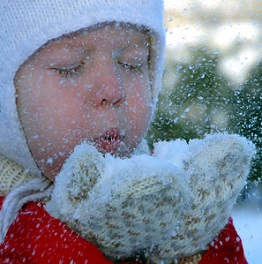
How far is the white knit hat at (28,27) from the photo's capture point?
1.29m

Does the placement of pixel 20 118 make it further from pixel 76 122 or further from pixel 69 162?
pixel 69 162

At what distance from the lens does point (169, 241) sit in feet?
3.75

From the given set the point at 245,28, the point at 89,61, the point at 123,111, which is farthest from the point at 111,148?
the point at 245,28

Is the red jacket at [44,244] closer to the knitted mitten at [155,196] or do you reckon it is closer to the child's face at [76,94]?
the knitted mitten at [155,196]

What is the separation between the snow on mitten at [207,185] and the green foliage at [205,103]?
1809 mm

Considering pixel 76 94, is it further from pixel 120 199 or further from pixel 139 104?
pixel 120 199

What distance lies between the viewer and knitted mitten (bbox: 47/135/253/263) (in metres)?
0.98

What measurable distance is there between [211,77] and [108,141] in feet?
6.62

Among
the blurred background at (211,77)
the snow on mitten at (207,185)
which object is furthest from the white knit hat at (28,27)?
the blurred background at (211,77)

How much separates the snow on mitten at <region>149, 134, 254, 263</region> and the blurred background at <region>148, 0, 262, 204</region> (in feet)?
5.77

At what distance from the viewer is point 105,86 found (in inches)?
49.6

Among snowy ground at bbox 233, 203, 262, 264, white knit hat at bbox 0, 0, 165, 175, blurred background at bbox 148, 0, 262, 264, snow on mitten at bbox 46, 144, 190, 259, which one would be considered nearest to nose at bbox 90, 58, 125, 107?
white knit hat at bbox 0, 0, 165, 175

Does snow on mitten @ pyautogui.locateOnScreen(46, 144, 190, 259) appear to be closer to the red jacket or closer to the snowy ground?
the red jacket

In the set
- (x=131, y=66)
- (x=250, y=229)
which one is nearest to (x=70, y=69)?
(x=131, y=66)
